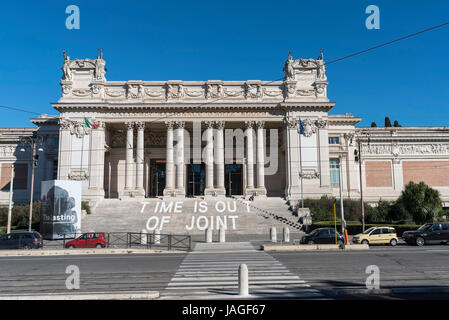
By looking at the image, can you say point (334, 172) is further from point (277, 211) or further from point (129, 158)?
point (129, 158)

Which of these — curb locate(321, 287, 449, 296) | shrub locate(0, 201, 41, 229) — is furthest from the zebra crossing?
shrub locate(0, 201, 41, 229)

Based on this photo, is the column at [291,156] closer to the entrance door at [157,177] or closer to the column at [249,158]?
the column at [249,158]

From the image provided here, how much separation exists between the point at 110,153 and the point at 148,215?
1799 centimetres

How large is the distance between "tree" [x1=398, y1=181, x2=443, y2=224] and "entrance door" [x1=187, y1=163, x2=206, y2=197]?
Answer: 2838 centimetres

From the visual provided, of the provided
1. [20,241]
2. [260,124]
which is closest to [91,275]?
[20,241]

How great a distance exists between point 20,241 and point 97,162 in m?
24.6

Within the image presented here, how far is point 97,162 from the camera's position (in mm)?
48250

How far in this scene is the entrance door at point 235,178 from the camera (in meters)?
55.8

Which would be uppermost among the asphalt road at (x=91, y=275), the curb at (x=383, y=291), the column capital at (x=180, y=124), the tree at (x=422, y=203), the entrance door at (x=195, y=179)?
the column capital at (x=180, y=124)

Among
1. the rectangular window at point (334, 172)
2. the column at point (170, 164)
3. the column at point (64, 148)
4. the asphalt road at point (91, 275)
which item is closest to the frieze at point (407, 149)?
the rectangular window at point (334, 172)

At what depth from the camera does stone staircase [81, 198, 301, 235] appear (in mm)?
36438

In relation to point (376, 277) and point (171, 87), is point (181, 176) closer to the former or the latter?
point (171, 87)

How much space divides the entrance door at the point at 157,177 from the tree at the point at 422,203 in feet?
111

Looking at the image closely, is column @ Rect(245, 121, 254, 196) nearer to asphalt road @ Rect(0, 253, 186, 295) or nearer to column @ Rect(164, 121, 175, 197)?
column @ Rect(164, 121, 175, 197)
